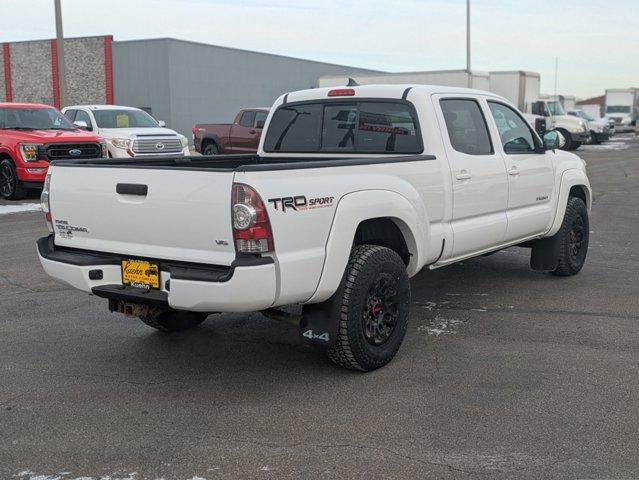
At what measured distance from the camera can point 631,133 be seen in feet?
189

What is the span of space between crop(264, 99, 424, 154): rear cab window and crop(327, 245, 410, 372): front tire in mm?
1169

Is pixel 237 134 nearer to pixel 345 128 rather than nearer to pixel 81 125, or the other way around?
pixel 81 125

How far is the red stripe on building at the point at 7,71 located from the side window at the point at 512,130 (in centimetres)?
4035

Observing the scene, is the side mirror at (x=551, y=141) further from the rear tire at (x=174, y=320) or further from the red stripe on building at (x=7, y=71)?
the red stripe on building at (x=7, y=71)

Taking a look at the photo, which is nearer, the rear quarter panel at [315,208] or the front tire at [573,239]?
the rear quarter panel at [315,208]

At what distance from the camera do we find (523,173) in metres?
6.83

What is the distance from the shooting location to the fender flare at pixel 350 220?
458cm

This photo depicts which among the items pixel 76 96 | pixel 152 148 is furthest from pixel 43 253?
pixel 76 96

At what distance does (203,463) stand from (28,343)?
2619mm

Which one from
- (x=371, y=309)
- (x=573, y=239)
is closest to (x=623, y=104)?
(x=573, y=239)

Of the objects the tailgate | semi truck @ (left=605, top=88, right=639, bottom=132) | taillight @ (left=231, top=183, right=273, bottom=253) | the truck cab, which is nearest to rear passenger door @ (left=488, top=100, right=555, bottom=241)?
taillight @ (left=231, top=183, right=273, bottom=253)

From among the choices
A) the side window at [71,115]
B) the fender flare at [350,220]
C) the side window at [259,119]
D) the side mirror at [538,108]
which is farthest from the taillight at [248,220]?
the side mirror at [538,108]

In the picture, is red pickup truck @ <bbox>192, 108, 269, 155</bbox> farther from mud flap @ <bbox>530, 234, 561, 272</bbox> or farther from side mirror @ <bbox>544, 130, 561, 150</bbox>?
side mirror @ <bbox>544, 130, 561, 150</bbox>

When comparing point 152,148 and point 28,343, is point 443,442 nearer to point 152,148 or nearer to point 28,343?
point 28,343
